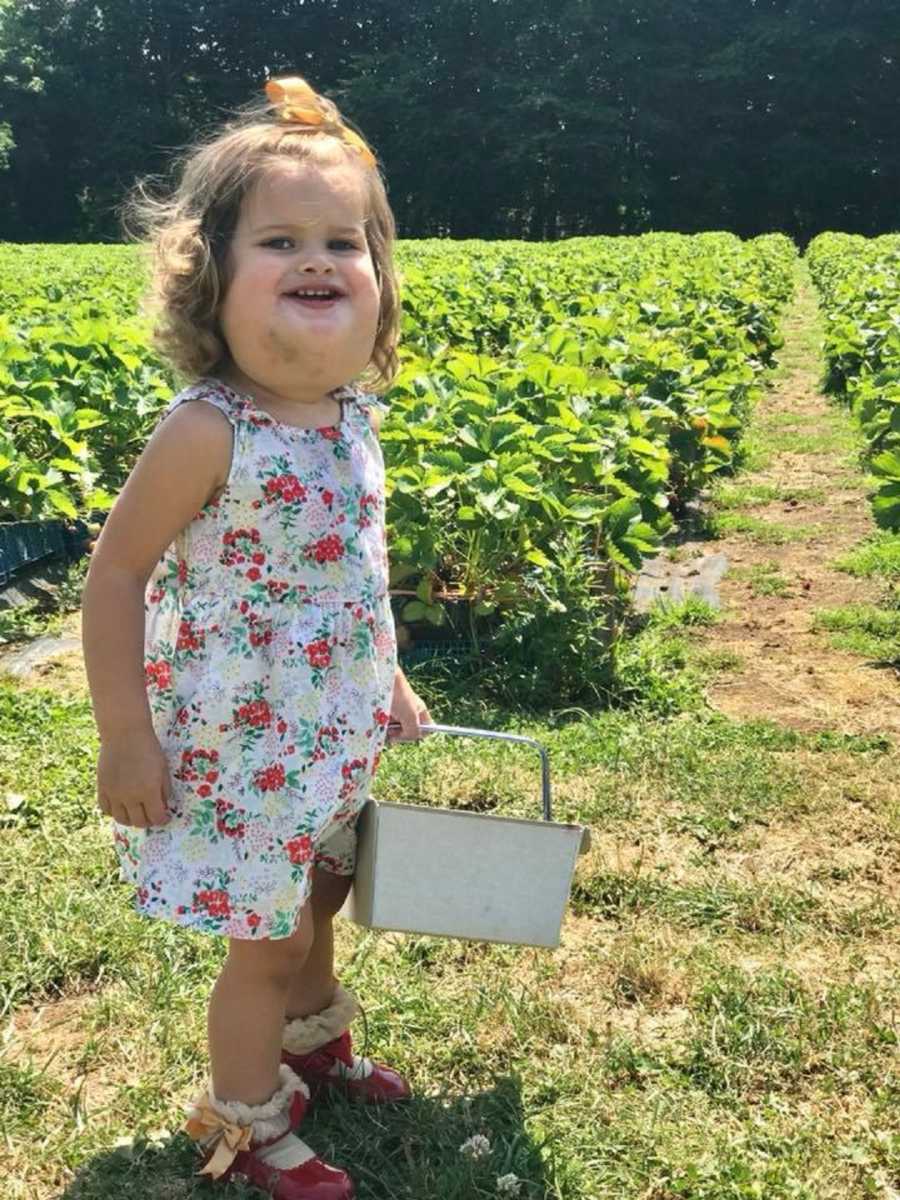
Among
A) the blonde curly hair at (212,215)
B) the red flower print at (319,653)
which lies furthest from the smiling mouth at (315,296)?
the red flower print at (319,653)

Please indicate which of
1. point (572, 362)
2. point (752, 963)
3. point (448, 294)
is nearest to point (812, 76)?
point (448, 294)

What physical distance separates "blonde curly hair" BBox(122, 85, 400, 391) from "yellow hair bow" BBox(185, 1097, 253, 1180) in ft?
3.78

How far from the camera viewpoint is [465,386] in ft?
17.2

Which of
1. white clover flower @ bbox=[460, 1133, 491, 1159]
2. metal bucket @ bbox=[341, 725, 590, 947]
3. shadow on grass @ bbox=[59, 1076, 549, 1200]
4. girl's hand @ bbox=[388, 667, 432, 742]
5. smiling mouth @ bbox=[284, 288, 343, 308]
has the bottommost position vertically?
shadow on grass @ bbox=[59, 1076, 549, 1200]

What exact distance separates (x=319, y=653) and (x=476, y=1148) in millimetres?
900

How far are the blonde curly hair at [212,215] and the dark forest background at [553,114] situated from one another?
165 ft

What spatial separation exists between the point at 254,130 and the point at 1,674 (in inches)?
118

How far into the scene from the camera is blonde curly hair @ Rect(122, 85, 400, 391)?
72.7 inches

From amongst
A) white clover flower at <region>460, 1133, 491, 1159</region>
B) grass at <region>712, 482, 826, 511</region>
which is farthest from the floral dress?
grass at <region>712, 482, 826, 511</region>

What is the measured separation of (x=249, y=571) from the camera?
1.88 metres

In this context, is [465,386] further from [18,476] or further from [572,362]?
[18,476]

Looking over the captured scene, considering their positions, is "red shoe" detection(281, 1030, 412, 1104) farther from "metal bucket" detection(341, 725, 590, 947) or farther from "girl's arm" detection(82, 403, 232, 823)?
"girl's arm" detection(82, 403, 232, 823)

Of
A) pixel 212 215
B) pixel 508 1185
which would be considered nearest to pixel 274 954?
pixel 508 1185

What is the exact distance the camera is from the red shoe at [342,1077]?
2275 millimetres
